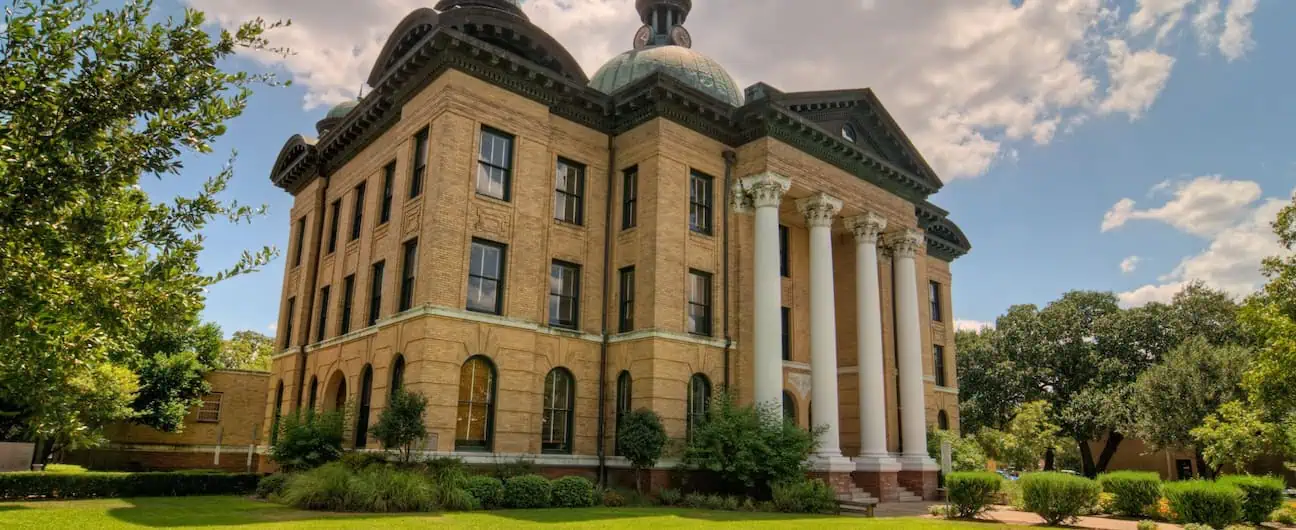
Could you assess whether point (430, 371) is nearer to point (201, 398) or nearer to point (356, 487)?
point (356, 487)

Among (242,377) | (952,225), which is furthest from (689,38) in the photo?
(242,377)

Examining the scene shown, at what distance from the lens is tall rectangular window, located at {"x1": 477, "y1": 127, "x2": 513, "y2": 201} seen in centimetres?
2234

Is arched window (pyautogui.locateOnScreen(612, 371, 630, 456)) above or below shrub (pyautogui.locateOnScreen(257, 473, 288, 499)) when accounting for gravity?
above

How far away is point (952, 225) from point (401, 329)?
98.5 feet

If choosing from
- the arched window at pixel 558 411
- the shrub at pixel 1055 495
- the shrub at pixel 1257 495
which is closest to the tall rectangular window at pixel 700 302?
the arched window at pixel 558 411

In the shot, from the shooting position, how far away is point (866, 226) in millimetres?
29516

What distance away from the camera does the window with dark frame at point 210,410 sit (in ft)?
128

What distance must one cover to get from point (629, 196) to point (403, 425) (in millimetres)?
10288

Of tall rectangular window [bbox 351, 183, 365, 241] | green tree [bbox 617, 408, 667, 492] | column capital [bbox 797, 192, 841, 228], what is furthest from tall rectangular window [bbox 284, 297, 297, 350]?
column capital [bbox 797, 192, 841, 228]

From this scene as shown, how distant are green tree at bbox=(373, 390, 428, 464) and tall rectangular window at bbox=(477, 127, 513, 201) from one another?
240 inches

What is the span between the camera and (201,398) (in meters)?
38.8

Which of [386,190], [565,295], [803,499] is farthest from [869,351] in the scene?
[386,190]

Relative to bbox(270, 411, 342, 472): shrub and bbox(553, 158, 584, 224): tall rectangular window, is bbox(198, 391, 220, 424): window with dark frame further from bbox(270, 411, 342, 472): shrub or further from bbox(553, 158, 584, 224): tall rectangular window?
bbox(553, 158, 584, 224): tall rectangular window

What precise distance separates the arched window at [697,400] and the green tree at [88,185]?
16.6 m
